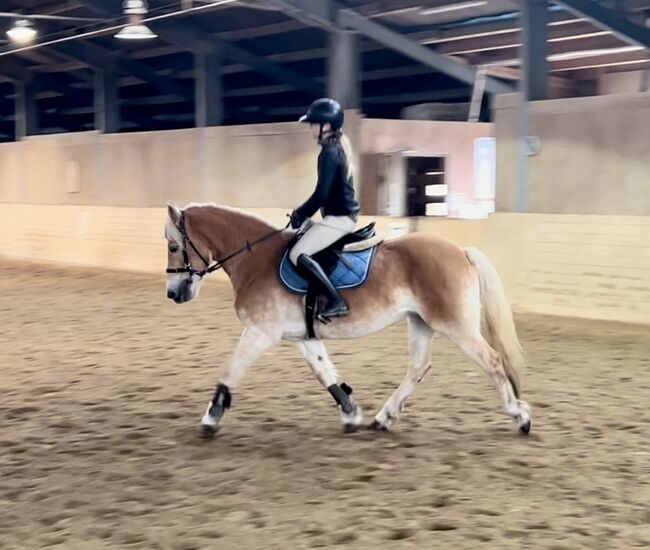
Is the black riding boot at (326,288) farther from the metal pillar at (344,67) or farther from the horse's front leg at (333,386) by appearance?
the metal pillar at (344,67)

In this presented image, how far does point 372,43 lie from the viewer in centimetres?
1748

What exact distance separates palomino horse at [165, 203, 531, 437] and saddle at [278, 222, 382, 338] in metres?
0.04

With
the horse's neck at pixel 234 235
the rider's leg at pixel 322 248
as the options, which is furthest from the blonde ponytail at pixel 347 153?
the horse's neck at pixel 234 235

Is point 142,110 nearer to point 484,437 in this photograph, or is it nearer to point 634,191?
point 634,191

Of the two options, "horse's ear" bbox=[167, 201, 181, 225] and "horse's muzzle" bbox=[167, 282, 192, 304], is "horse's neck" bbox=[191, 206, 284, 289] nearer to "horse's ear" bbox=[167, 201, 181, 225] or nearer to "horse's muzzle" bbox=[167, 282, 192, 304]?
"horse's ear" bbox=[167, 201, 181, 225]

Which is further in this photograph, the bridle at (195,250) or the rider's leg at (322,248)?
the bridle at (195,250)

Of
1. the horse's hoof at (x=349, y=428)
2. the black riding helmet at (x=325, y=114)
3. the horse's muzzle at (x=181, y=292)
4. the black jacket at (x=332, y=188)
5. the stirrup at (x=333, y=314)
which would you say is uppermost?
the black riding helmet at (x=325, y=114)

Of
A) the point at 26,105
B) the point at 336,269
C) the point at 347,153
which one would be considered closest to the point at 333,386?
the point at 336,269

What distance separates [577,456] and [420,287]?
119cm

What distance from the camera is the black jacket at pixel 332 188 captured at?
5.10 m

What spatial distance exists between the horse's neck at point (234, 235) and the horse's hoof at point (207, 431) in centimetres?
80

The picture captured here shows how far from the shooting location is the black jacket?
5.10 metres

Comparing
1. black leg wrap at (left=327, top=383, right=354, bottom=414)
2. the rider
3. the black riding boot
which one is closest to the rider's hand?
the rider

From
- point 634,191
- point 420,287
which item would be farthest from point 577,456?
point 634,191
